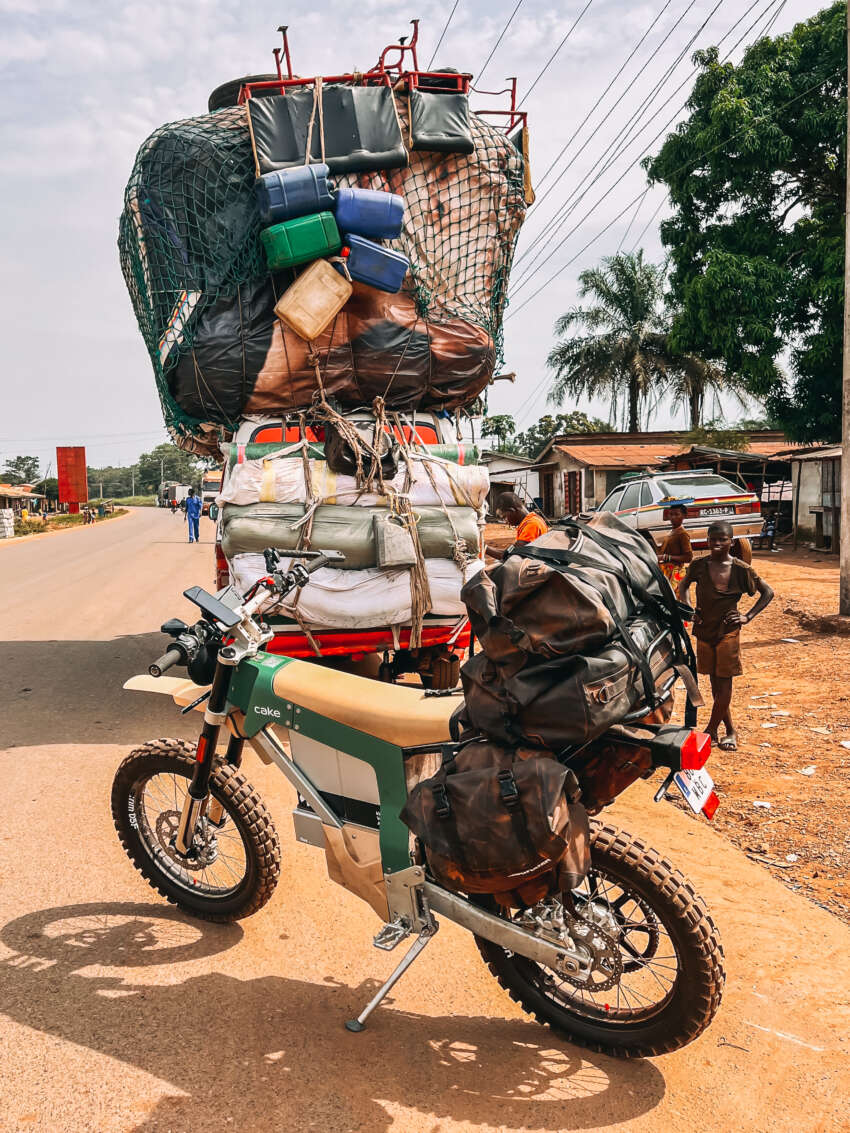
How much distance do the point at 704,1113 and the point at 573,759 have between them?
1.05 metres

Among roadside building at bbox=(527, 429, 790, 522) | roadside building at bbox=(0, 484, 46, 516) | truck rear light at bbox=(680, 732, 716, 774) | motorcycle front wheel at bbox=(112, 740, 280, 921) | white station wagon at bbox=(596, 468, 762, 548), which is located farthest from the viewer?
roadside building at bbox=(0, 484, 46, 516)

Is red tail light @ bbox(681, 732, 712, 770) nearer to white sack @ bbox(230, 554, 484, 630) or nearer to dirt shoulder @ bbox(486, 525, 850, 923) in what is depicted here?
dirt shoulder @ bbox(486, 525, 850, 923)

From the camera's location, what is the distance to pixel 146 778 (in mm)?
3492

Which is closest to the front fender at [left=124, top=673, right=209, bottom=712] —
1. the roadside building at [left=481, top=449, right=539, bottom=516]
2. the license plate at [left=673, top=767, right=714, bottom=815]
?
the license plate at [left=673, top=767, right=714, bottom=815]

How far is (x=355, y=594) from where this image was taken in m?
5.66

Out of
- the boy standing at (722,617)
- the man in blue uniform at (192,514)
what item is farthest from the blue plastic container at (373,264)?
the man in blue uniform at (192,514)

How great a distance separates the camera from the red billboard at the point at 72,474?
2945 inches

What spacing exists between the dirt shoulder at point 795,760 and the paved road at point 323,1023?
0.78ft

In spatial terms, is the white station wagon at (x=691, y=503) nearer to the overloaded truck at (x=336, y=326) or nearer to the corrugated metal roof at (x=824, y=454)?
the corrugated metal roof at (x=824, y=454)

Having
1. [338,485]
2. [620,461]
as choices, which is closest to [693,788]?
[338,485]

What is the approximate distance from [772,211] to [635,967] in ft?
64.7

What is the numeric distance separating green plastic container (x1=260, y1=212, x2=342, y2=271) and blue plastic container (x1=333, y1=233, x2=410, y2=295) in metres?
0.13

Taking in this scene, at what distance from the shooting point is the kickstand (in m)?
2.66

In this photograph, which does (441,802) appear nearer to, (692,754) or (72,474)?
(692,754)
